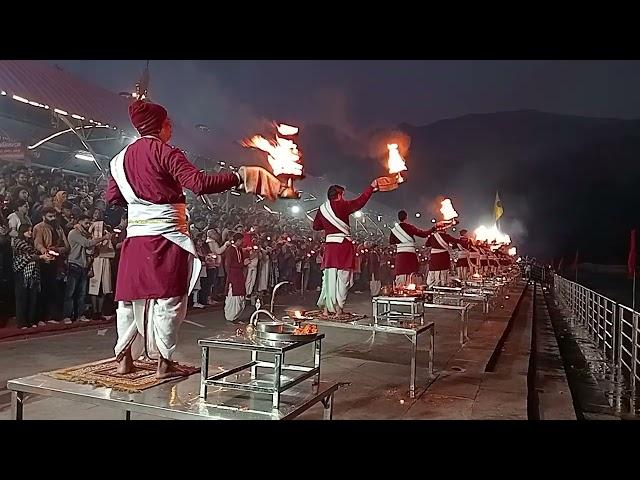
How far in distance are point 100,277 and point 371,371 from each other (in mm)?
4309

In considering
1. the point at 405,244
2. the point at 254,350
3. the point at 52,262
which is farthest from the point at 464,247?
the point at 254,350

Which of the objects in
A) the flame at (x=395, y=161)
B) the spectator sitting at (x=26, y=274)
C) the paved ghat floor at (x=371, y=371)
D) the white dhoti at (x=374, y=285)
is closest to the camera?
the paved ghat floor at (x=371, y=371)

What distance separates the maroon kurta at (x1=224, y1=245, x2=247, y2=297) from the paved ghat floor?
0.67 metres

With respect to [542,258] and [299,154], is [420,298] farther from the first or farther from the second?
[542,258]

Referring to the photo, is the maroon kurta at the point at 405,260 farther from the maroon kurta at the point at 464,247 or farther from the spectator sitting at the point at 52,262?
the spectator sitting at the point at 52,262

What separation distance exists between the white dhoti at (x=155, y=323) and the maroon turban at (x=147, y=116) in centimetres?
93

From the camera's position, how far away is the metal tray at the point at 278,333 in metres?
3.12

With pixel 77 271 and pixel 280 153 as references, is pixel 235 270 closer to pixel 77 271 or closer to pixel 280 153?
pixel 77 271

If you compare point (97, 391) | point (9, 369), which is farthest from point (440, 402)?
point (9, 369)

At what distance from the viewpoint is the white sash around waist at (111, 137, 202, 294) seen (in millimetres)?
3078

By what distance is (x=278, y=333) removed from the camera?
315cm

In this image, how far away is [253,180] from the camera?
2.98 metres

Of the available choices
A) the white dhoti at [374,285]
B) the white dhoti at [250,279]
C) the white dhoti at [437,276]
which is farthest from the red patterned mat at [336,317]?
the white dhoti at [374,285]

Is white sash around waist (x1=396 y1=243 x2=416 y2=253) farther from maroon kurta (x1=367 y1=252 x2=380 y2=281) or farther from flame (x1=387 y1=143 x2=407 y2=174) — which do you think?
maroon kurta (x1=367 y1=252 x2=380 y2=281)
